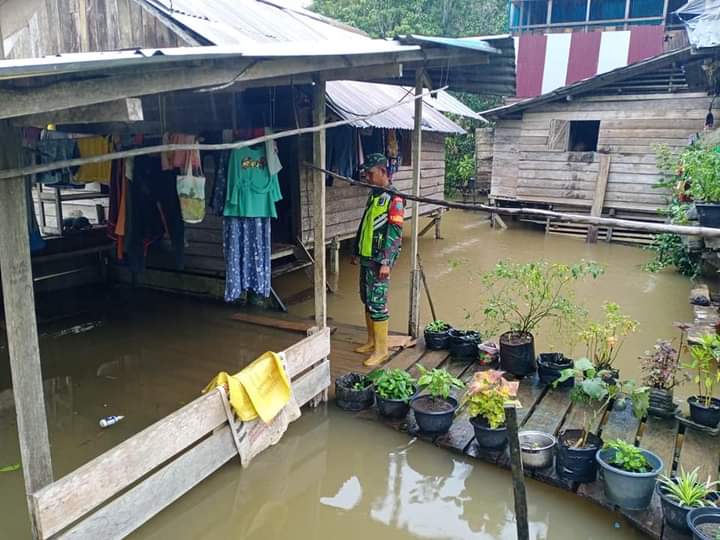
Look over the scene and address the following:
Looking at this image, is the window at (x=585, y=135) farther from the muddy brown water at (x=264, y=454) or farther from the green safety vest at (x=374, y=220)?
the green safety vest at (x=374, y=220)

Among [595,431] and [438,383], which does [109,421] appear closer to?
[438,383]

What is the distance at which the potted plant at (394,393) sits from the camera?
4641 mm

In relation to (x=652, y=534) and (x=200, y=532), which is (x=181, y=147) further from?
(x=652, y=534)

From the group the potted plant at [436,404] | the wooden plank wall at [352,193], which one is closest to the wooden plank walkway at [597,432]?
the potted plant at [436,404]

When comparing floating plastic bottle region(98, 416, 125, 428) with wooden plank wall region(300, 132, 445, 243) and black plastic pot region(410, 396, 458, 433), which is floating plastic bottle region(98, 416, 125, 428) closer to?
black plastic pot region(410, 396, 458, 433)

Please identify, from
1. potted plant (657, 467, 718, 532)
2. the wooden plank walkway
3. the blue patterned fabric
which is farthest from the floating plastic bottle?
potted plant (657, 467, 718, 532)

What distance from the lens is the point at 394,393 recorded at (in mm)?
4684

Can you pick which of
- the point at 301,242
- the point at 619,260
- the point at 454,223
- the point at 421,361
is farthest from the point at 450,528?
the point at 454,223

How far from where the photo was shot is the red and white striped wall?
17.1 metres

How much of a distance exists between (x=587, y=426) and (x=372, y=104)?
208 inches

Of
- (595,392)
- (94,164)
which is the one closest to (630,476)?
(595,392)

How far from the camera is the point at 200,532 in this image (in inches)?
138

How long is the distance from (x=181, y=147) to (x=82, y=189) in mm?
8210

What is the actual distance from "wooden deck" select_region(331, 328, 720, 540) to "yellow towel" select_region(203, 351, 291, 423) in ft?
2.85
